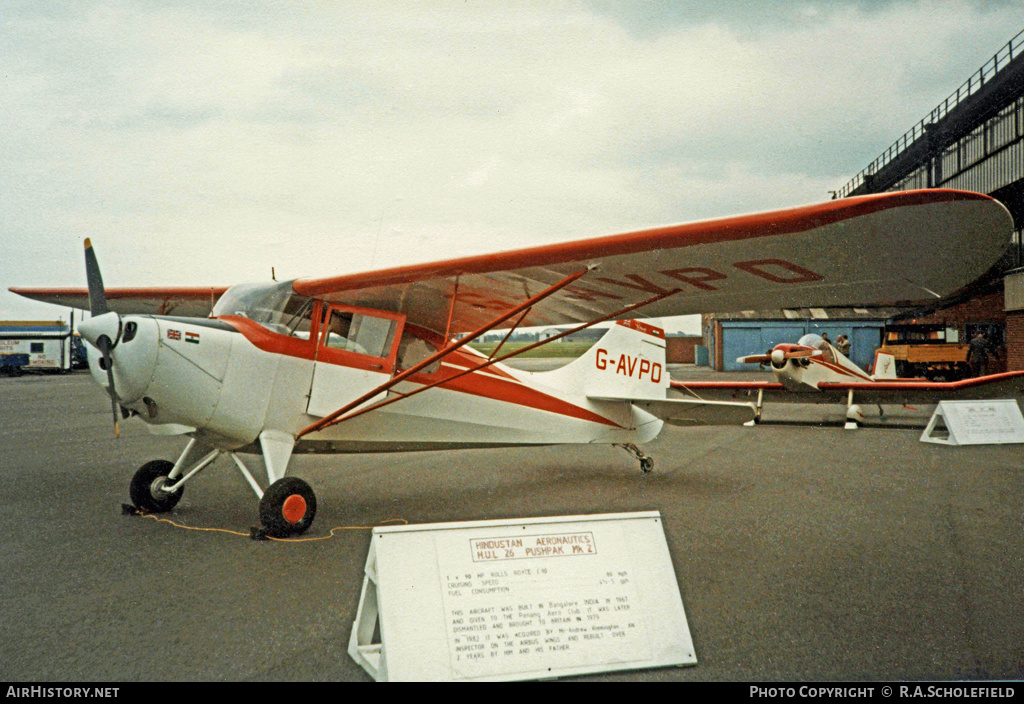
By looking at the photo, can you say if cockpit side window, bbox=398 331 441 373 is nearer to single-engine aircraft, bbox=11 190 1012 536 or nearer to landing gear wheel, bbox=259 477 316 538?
single-engine aircraft, bbox=11 190 1012 536

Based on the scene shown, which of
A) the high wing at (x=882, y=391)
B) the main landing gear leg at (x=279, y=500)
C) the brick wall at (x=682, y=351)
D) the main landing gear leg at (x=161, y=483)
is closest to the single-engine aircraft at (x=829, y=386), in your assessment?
the high wing at (x=882, y=391)

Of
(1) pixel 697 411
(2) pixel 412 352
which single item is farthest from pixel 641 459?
(2) pixel 412 352

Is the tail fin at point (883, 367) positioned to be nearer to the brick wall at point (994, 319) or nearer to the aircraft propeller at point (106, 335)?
the brick wall at point (994, 319)

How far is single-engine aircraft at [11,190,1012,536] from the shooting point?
9.99 ft

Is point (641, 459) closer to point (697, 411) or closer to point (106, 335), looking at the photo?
point (697, 411)

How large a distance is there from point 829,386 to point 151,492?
12246 mm

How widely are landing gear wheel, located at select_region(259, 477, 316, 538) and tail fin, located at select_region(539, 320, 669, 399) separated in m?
3.03

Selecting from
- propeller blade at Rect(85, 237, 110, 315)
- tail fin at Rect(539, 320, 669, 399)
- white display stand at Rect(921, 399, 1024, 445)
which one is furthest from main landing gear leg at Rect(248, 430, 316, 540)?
white display stand at Rect(921, 399, 1024, 445)

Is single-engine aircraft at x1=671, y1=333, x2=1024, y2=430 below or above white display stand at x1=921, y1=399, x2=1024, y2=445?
above

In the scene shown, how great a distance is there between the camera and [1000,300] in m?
17.9

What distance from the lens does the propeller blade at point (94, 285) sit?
4.25 metres

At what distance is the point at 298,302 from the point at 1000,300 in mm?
20912
